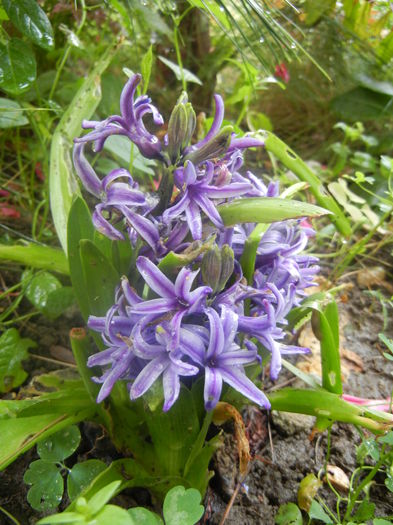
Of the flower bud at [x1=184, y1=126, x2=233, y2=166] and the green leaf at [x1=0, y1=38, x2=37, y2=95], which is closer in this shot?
the flower bud at [x1=184, y1=126, x2=233, y2=166]

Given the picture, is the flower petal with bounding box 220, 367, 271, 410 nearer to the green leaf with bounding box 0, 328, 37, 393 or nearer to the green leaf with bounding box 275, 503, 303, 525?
the green leaf with bounding box 275, 503, 303, 525

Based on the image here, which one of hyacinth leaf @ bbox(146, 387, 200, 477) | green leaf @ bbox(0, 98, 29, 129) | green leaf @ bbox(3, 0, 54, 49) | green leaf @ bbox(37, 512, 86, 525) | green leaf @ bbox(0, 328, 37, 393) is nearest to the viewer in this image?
green leaf @ bbox(37, 512, 86, 525)

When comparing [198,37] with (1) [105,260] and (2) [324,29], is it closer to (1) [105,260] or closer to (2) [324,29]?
(2) [324,29]

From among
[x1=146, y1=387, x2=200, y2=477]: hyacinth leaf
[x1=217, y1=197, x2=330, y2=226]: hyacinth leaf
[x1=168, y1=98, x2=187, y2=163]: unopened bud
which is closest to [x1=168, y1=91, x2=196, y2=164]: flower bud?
[x1=168, y1=98, x2=187, y2=163]: unopened bud

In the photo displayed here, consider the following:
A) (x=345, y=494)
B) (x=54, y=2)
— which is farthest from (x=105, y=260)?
(x=54, y=2)

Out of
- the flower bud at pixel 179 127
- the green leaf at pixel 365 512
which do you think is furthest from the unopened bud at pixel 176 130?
the green leaf at pixel 365 512

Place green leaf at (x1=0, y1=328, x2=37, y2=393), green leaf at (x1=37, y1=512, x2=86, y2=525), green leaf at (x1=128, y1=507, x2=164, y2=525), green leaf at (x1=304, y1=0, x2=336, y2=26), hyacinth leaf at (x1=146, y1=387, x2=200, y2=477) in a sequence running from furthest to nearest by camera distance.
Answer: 1. green leaf at (x1=304, y1=0, x2=336, y2=26)
2. green leaf at (x1=0, y1=328, x2=37, y2=393)
3. hyacinth leaf at (x1=146, y1=387, x2=200, y2=477)
4. green leaf at (x1=128, y1=507, x2=164, y2=525)
5. green leaf at (x1=37, y1=512, x2=86, y2=525)

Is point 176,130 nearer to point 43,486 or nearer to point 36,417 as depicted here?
point 36,417

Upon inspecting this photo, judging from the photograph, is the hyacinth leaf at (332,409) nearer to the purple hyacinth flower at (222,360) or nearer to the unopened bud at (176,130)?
the purple hyacinth flower at (222,360)
